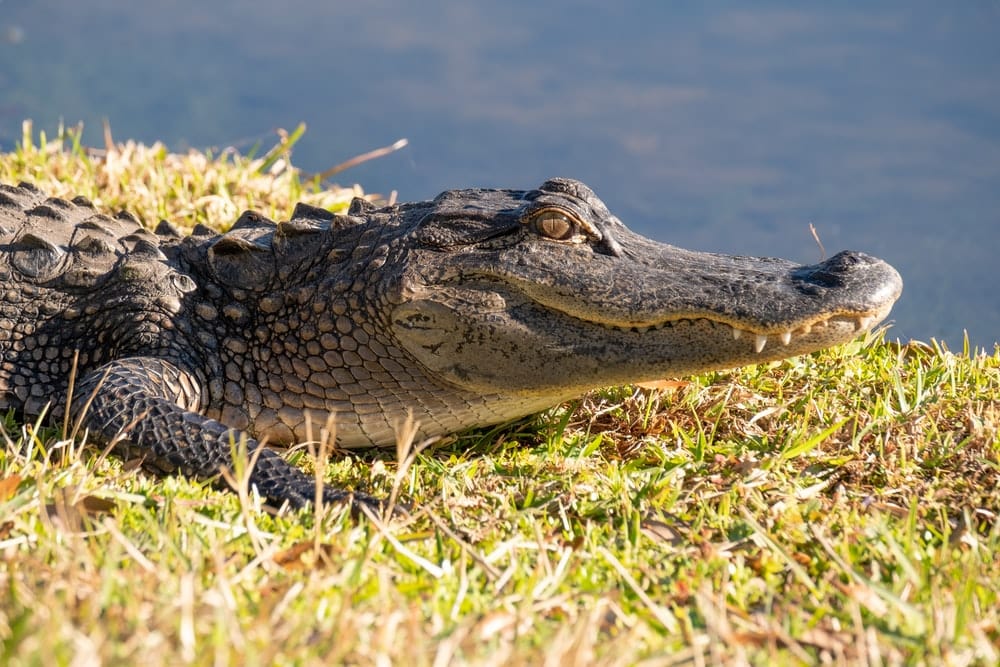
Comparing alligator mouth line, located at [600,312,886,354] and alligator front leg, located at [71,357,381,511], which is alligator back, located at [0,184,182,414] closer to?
alligator front leg, located at [71,357,381,511]

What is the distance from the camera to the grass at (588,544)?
1.81 m

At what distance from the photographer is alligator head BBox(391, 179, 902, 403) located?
316cm

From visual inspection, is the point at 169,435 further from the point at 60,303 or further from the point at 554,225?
the point at 554,225

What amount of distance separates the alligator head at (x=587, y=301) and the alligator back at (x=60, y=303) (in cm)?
99

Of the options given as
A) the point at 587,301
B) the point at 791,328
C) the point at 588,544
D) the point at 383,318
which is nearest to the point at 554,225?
the point at 587,301

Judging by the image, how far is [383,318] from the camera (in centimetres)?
347

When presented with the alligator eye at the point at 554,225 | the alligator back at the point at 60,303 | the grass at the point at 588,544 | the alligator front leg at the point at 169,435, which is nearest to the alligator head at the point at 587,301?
the alligator eye at the point at 554,225

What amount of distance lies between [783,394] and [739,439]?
0.52 meters

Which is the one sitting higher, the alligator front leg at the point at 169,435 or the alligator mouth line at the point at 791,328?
the alligator mouth line at the point at 791,328

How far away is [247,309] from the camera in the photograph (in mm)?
3670

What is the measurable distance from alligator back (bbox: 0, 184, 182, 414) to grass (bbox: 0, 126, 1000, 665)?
248mm

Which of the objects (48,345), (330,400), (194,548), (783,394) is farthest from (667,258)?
(48,345)

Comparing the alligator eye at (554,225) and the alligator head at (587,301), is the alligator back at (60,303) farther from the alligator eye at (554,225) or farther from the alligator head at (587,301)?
the alligator eye at (554,225)

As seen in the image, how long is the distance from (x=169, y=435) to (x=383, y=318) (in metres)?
0.80
